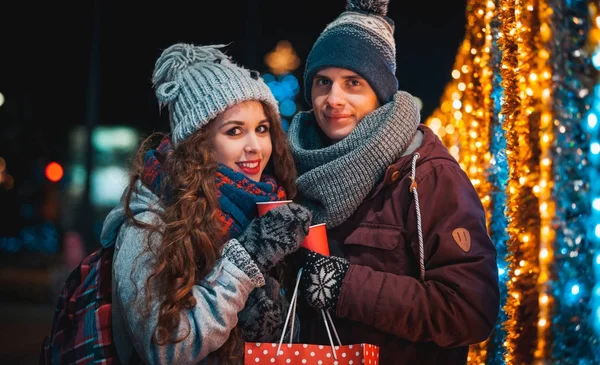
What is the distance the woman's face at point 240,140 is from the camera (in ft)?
11.0

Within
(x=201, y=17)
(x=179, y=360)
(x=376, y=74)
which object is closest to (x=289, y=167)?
(x=376, y=74)

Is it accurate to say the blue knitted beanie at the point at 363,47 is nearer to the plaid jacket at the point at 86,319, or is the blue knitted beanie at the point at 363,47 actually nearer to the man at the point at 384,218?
the man at the point at 384,218

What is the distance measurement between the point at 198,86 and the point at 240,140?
1.10ft

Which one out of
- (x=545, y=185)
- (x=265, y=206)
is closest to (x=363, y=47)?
(x=265, y=206)

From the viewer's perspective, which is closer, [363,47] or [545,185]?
[545,185]

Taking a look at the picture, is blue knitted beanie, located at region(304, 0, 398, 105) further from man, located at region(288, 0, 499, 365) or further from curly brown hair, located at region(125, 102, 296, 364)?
curly brown hair, located at region(125, 102, 296, 364)

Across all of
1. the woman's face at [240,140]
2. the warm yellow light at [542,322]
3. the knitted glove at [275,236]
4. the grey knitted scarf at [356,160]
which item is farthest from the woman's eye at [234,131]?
the warm yellow light at [542,322]

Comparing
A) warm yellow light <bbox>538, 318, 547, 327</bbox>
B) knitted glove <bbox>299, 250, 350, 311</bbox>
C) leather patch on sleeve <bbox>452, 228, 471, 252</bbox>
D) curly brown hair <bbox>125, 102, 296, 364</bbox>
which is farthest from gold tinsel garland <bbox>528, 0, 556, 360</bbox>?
curly brown hair <bbox>125, 102, 296, 364</bbox>

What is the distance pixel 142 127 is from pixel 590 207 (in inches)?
1303

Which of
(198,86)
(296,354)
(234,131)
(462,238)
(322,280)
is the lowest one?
(296,354)

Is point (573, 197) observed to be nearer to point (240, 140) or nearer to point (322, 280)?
point (322, 280)

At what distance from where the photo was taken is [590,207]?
7.75 feet

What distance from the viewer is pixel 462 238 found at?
2.99m

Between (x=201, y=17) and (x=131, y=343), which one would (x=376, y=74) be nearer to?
(x=131, y=343)
